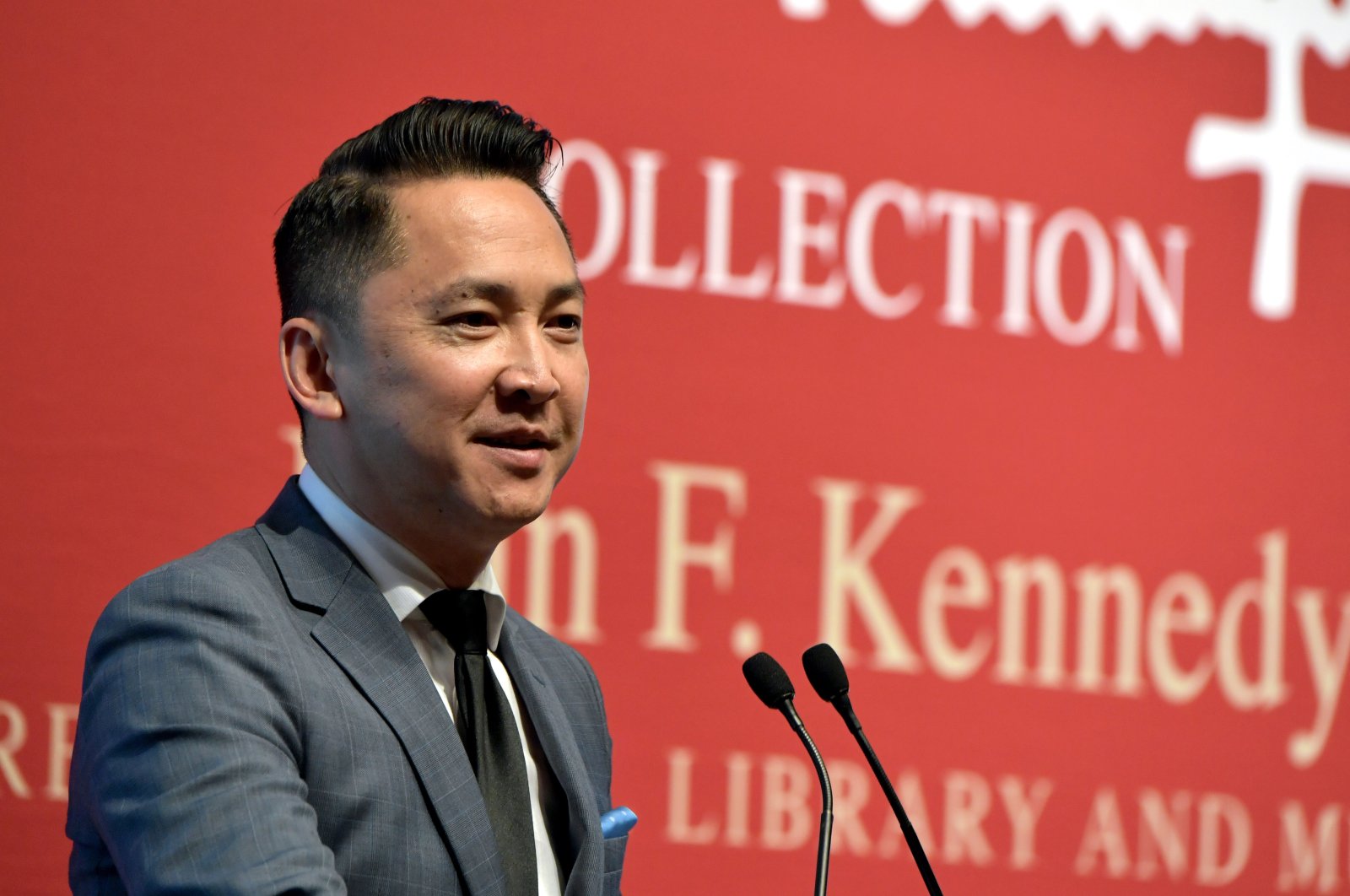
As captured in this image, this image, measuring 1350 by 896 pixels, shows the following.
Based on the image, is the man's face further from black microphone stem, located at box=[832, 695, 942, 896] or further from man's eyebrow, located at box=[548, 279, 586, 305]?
black microphone stem, located at box=[832, 695, 942, 896]

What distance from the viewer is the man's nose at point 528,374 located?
160 cm

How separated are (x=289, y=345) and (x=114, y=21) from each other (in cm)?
109

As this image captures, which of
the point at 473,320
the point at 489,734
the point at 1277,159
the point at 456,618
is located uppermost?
the point at 1277,159

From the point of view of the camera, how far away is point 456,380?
62.4 inches

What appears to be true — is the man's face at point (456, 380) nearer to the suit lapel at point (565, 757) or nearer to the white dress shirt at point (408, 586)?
the white dress shirt at point (408, 586)

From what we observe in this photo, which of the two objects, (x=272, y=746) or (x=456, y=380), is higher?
(x=456, y=380)

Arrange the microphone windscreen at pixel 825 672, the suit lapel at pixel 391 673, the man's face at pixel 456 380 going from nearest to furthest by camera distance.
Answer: the suit lapel at pixel 391 673 < the man's face at pixel 456 380 < the microphone windscreen at pixel 825 672

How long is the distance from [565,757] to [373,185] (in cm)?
64

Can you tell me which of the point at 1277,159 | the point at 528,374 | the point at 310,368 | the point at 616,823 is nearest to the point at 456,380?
the point at 528,374

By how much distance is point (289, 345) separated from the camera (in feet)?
5.52

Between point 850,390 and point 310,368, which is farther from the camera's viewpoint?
point 850,390

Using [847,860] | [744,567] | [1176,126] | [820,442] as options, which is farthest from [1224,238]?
[847,860]

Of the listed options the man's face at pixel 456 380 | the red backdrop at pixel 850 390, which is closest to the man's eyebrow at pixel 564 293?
the man's face at pixel 456 380

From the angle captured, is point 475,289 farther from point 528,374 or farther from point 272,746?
point 272,746
